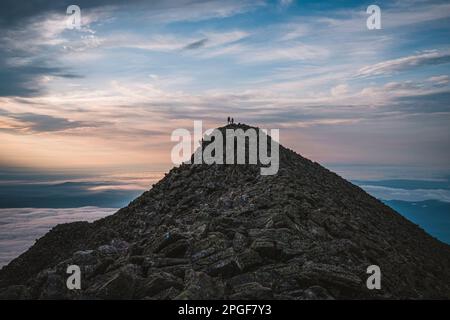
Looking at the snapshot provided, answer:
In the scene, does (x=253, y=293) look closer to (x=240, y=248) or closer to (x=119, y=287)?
(x=240, y=248)

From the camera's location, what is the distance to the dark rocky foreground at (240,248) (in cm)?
1984

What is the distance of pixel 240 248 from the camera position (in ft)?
74.2

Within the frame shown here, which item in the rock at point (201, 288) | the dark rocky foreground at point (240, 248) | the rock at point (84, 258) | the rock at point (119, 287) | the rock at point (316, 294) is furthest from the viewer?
the rock at point (84, 258)

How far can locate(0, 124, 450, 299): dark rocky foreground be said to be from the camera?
19844 millimetres

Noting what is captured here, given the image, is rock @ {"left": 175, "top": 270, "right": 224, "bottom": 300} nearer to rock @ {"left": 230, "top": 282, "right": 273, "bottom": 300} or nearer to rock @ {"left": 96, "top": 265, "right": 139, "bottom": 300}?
rock @ {"left": 230, "top": 282, "right": 273, "bottom": 300}

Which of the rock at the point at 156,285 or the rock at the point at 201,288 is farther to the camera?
the rock at the point at 156,285

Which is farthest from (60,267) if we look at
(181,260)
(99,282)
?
(181,260)

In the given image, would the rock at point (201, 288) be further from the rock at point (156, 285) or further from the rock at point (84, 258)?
the rock at point (84, 258)

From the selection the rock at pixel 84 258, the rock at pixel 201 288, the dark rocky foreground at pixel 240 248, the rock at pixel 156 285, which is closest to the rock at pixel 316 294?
the dark rocky foreground at pixel 240 248

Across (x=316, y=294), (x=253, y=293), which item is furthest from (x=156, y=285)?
(x=316, y=294)

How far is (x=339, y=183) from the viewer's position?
44250mm

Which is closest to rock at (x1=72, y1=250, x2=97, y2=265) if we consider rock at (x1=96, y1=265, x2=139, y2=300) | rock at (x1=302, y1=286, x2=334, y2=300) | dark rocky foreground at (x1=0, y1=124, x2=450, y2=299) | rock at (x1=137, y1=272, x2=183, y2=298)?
dark rocky foreground at (x1=0, y1=124, x2=450, y2=299)

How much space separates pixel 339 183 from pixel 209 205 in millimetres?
18441
